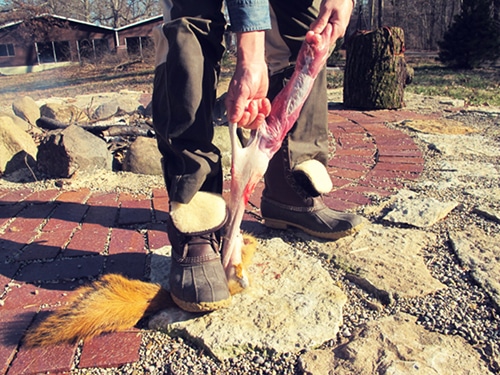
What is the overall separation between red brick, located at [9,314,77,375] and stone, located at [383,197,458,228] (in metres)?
1.40

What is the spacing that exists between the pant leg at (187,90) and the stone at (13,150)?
1795mm

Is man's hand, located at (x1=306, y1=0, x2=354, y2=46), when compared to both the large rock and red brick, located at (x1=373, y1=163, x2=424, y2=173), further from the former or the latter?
the large rock

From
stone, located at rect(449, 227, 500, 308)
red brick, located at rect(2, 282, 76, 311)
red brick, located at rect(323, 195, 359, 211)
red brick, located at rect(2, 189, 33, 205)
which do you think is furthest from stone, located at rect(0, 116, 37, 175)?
stone, located at rect(449, 227, 500, 308)

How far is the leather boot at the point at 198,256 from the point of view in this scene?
53.0 inches

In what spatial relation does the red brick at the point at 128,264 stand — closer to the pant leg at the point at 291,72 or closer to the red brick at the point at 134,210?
the red brick at the point at 134,210

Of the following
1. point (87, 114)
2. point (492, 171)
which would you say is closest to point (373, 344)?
point (492, 171)

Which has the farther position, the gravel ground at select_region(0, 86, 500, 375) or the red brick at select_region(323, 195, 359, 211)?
the red brick at select_region(323, 195, 359, 211)

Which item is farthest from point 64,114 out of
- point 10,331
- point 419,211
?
point 419,211

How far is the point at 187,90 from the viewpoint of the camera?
1.34 m

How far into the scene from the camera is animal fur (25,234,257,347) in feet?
4.21

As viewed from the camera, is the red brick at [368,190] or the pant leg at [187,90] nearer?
the pant leg at [187,90]

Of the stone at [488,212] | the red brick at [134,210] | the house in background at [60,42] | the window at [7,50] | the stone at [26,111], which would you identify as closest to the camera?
the stone at [488,212]

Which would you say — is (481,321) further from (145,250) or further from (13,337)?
(13,337)

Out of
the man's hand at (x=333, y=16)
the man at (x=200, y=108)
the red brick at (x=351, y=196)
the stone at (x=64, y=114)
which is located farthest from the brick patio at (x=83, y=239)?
the stone at (x=64, y=114)
